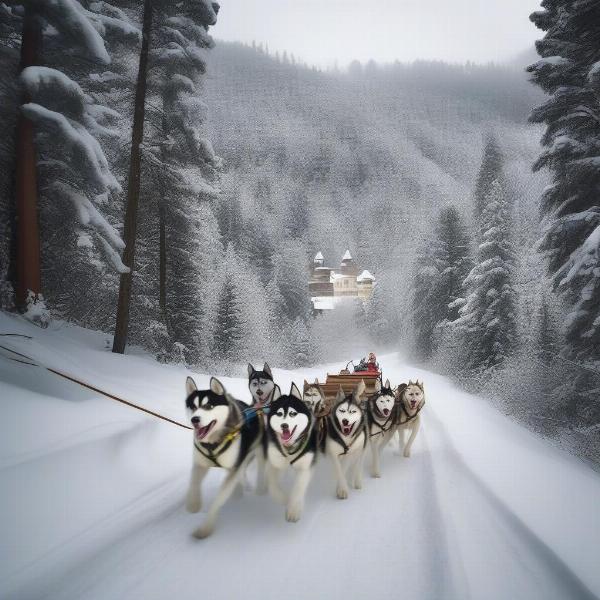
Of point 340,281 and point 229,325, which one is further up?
point 340,281

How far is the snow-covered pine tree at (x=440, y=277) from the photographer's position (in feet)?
85.1

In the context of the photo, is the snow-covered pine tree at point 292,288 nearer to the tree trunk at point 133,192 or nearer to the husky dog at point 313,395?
the tree trunk at point 133,192

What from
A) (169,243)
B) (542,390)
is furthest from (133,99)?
(542,390)

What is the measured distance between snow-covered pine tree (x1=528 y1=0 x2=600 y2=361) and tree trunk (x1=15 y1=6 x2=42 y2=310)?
1080 centimetres

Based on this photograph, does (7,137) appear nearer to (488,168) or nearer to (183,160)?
(183,160)

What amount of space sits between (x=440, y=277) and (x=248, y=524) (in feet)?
83.1

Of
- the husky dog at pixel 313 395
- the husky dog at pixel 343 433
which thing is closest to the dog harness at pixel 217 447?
the husky dog at pixel 343 433

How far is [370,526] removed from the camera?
144 inches

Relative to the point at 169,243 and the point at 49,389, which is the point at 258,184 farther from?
the point at 49,389

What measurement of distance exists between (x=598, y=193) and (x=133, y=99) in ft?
42.7

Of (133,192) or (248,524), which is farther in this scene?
(133,192)

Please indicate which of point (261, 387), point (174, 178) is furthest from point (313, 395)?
point (174, 178)

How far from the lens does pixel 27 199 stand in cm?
751

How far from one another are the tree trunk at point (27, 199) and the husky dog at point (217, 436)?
608cm
